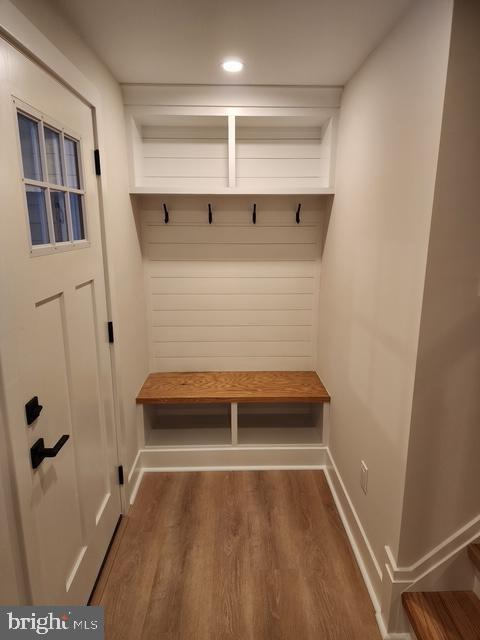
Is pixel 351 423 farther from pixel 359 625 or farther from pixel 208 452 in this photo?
pixel 208 452

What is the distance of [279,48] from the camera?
68.5 inches

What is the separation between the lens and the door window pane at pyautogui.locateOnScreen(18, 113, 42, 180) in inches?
46.8

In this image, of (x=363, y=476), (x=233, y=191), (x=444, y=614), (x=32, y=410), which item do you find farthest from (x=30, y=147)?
(x=444, y=614)

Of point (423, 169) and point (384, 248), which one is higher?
point (423, 169)

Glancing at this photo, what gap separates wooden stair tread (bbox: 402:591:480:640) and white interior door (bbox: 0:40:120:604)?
1339 mm

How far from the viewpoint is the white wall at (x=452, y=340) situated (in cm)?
120

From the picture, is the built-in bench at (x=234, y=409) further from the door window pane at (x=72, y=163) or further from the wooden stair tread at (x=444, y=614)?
the door window pane at (x=72, y=163)

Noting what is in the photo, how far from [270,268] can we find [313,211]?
0.50 meters

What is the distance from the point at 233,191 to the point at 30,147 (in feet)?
4.40

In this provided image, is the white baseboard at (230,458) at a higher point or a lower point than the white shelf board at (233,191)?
lower

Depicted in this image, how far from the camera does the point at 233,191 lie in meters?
2.39

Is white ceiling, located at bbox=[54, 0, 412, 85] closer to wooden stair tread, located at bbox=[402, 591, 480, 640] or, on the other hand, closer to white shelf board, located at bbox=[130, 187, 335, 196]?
white shelf board, located at bbox=[130, 187, 335, 196]

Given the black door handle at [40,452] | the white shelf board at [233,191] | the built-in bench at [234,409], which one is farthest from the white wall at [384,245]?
the black door handle at [40,452]

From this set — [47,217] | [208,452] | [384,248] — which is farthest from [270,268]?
[47,217]
